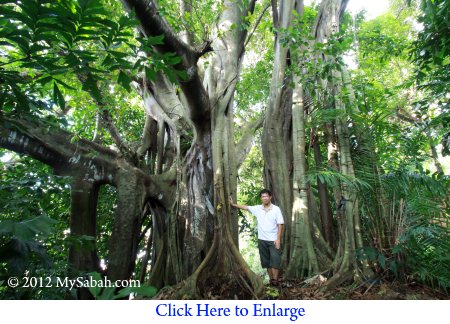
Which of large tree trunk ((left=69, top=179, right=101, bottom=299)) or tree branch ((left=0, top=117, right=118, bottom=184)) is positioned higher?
tree branch ((left=0, top=117, right=118, bottom=184))

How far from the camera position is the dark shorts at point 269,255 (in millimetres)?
3584

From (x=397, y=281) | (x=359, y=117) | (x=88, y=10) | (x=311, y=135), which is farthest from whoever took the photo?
(x=311, y=135)

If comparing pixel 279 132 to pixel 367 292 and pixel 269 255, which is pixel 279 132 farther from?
pixel 367 292

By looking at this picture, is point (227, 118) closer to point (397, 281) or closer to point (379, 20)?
point (397, 281)

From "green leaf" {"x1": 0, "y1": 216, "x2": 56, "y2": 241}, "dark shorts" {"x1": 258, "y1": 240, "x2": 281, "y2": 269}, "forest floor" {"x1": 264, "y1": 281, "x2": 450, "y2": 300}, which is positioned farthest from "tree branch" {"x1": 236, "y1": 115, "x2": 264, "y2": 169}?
"green leaf" {"x1": 0, "y1": 216, "x2": 56, "y2": 241}

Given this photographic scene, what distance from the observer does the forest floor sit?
8.66ft

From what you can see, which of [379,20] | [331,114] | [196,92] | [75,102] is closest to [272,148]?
[331,114]

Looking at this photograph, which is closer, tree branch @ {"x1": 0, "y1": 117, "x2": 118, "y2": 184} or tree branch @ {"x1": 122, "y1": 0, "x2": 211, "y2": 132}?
tree branch @ {"x1": 122, "y1": 0, "x2": 211, "y2": 132}

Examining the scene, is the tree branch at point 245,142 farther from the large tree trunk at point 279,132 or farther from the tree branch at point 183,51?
the tree branch at point 183,51

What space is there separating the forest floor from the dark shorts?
50cm

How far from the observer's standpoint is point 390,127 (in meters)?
3.47

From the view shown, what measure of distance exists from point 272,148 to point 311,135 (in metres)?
0.55

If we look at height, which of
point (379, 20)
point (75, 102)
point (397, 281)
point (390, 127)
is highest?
point (379, 20)

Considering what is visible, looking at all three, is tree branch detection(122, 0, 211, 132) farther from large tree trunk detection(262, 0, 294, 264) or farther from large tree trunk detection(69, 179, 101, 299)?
large tree trunk detection(69, 179, 101, 299)
